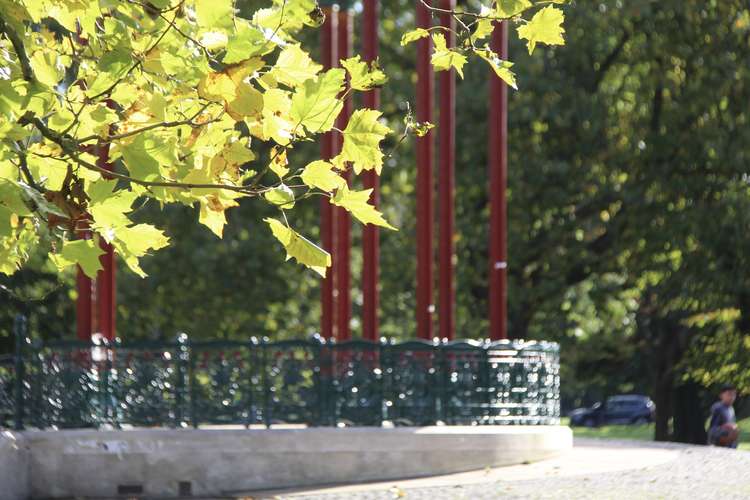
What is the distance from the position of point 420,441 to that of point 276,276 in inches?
594

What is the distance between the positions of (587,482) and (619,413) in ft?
173

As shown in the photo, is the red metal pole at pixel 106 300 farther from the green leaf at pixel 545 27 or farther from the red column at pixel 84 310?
the green leaf at pixel 545 27

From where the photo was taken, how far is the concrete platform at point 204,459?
50.0 feet

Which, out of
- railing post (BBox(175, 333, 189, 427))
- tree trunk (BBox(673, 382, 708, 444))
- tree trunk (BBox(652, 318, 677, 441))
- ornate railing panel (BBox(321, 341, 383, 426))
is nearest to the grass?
tree trunk (BBox(673, 382, 708, 444))

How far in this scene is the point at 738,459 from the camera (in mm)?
18547

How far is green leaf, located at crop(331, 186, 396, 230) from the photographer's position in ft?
19.3

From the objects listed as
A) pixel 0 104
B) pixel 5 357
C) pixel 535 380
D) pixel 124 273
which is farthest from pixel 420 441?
pixel 124 273

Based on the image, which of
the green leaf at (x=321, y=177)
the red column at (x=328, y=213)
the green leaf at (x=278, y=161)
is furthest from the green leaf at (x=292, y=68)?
the red column at (x=328, y=213)

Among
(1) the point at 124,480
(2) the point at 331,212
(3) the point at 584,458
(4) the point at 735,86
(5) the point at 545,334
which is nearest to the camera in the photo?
(1) the point at 124,480

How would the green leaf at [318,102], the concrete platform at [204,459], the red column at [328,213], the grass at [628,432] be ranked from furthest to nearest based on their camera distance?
the grass at [628,432] < the red column at [328,213] < the concrete platform at [204,459] < the green leaf at [318,102]

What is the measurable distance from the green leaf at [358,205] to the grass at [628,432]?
107 feet

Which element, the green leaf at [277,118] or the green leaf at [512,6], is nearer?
the green leaf at [277,118]

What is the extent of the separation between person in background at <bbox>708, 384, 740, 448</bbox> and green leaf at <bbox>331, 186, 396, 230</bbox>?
17336 millimetres

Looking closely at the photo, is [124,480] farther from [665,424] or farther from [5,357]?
[665,424]
